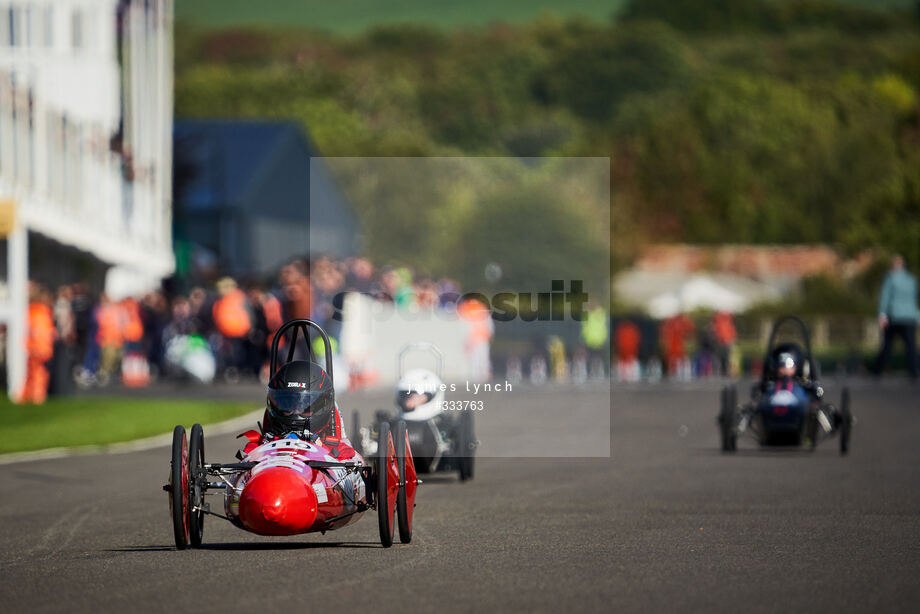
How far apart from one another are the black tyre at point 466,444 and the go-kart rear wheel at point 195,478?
5.20 meters

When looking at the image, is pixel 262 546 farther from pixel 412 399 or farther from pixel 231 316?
pixel 231 316

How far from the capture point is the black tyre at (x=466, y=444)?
15.9 meters

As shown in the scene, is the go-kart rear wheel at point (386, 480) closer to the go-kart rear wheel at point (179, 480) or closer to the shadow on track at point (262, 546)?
the shadow on track at point (262, 546)

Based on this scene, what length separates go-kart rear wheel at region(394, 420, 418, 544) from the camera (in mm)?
10820

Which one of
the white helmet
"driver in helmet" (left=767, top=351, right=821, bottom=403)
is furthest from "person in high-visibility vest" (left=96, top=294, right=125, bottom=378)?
the white helmet

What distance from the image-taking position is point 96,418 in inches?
994

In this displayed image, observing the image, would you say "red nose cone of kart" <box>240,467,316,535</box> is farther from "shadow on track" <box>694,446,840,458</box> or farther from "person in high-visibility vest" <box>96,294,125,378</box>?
"person in high-visibility vest" <box>96,294,125,378</box>

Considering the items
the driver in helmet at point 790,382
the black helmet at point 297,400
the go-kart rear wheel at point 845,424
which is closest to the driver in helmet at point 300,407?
the black helmet at point 297,400

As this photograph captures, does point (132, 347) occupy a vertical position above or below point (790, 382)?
above

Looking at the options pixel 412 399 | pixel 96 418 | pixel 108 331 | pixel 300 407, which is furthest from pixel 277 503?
pixel 108 331

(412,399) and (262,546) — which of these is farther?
(412,399)

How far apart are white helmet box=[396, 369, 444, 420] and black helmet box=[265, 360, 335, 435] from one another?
4.69m

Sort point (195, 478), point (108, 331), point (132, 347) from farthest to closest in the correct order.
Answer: point (132, 347) → point (108, 331) → point (195, 478)

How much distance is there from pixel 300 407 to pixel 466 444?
506 cm
